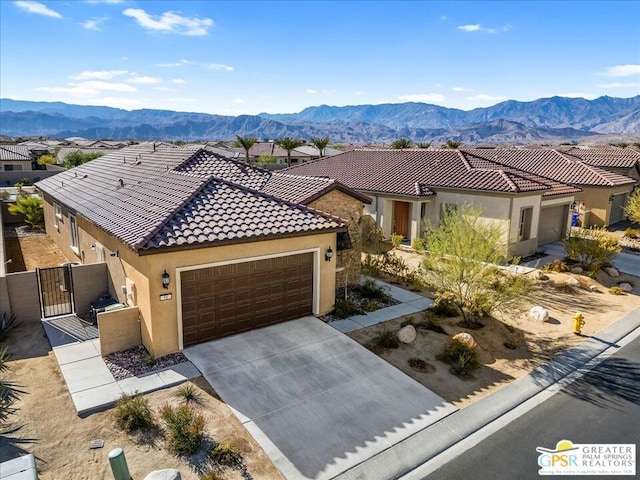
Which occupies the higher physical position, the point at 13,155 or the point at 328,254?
the point at 13,155

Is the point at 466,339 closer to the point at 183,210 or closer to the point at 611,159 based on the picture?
the point at 183,210

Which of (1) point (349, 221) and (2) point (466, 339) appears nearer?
(2) point (466, 339)

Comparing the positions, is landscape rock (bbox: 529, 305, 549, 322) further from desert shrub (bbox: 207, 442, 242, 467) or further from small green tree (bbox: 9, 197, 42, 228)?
small green tree (bbox: 9, 197, 42, 228)

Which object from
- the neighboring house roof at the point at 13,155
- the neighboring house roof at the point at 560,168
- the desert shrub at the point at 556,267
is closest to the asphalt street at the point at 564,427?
the desert shrub at the point at 556,267

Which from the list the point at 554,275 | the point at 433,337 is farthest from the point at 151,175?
the point at 554,275

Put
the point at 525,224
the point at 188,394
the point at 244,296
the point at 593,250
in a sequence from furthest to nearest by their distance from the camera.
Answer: the point at 525,224, the point at 593,250, the point at 244,296, the point at 188,394

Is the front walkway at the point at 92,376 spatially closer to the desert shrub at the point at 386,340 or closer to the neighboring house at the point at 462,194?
the desert shrub at the point at 386,340

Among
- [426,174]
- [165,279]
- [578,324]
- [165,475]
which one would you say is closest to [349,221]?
[165,279]
